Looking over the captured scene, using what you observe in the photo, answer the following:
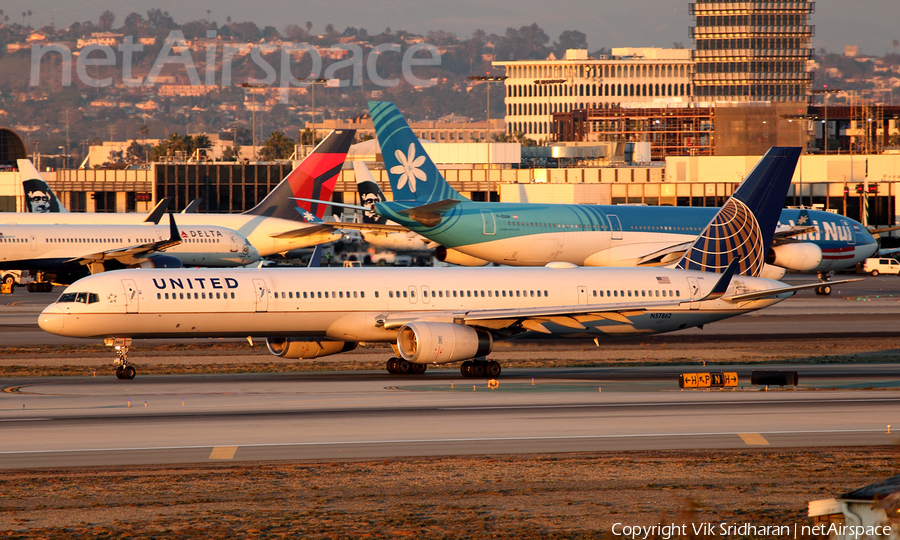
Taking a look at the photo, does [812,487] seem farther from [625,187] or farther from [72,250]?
[625,187]

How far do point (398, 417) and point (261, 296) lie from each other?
10.7 m

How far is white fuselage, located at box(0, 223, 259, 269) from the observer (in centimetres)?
7544

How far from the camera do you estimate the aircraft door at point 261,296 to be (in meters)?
37.0

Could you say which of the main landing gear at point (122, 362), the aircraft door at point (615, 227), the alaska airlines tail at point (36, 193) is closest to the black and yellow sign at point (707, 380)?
the main landing gear at point (122, 362)

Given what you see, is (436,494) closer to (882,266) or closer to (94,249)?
(94,249)

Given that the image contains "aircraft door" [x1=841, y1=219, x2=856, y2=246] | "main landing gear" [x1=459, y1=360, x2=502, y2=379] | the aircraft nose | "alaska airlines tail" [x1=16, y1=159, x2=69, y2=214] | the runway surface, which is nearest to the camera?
the runway surface

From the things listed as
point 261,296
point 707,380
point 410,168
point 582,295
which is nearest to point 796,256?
point 410,168

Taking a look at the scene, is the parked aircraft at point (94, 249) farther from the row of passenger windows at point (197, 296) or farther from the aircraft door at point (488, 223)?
the row of passenger windows at point (197, 296)

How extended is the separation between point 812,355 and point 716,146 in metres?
100

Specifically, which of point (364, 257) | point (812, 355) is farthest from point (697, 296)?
point (364, 257)

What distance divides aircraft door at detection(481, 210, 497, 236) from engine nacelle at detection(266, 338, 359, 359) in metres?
27.5

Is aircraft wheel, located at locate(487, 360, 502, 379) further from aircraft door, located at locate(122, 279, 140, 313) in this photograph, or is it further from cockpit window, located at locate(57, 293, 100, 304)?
cockpit window, located at locate(57, 293, 100, 304)

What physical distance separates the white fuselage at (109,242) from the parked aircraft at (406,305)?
40944mm

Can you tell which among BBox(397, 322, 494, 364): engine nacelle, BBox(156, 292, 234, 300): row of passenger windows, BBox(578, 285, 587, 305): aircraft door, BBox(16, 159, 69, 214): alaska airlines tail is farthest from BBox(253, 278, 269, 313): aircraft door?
BBox(16, 159, 69, 214): alaska airlines tail
